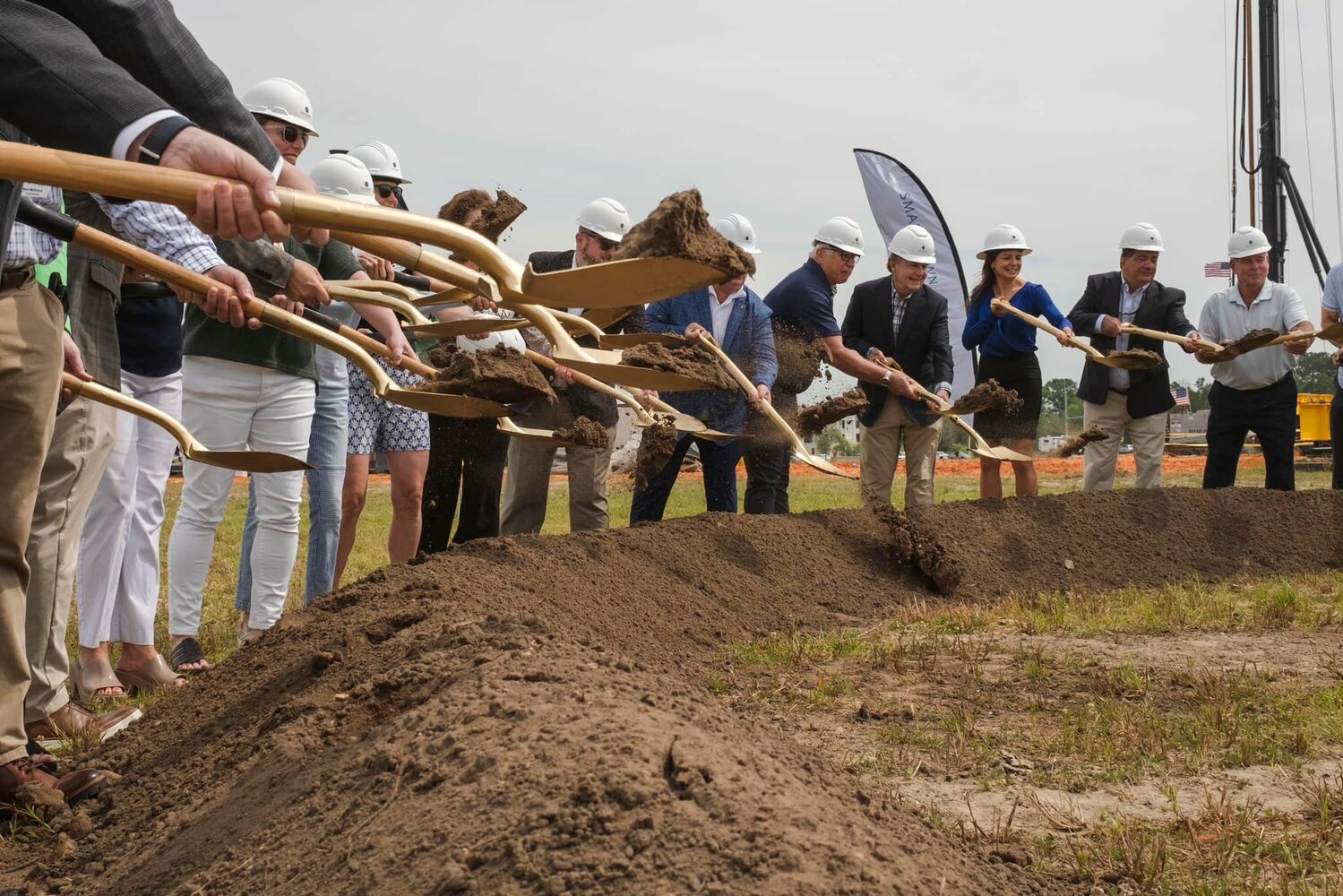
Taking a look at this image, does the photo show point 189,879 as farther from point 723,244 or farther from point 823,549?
point 823,549

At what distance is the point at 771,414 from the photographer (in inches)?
287

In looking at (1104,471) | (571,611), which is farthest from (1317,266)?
A: (571,611)

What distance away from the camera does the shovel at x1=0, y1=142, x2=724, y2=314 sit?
2281 millimetres

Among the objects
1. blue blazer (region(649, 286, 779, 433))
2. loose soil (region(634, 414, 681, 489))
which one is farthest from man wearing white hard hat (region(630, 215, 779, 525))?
loose soil (region(634, 414, 681, 489))

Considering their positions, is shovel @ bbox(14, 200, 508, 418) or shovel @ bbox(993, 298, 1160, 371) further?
shovel @ bbox(993, 298, 1160, 371)

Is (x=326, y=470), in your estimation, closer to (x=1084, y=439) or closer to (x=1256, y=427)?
(x=1084, y=439)

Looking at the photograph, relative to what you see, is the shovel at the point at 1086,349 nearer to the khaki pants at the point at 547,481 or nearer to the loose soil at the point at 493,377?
the khaki pants at the point at 547,481

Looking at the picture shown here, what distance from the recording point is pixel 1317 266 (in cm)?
1911

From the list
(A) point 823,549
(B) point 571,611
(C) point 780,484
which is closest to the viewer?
(B) point 571,611

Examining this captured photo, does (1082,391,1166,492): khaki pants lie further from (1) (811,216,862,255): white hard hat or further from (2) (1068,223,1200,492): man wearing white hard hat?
(1) (811,216,862,255): white hard hat

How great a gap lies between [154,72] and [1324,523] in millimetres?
8021

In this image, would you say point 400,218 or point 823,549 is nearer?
point 400,218

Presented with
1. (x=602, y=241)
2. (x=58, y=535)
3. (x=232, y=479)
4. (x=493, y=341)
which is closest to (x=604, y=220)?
(x=602, y=241)

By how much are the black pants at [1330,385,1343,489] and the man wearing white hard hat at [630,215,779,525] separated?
4.16 meters
